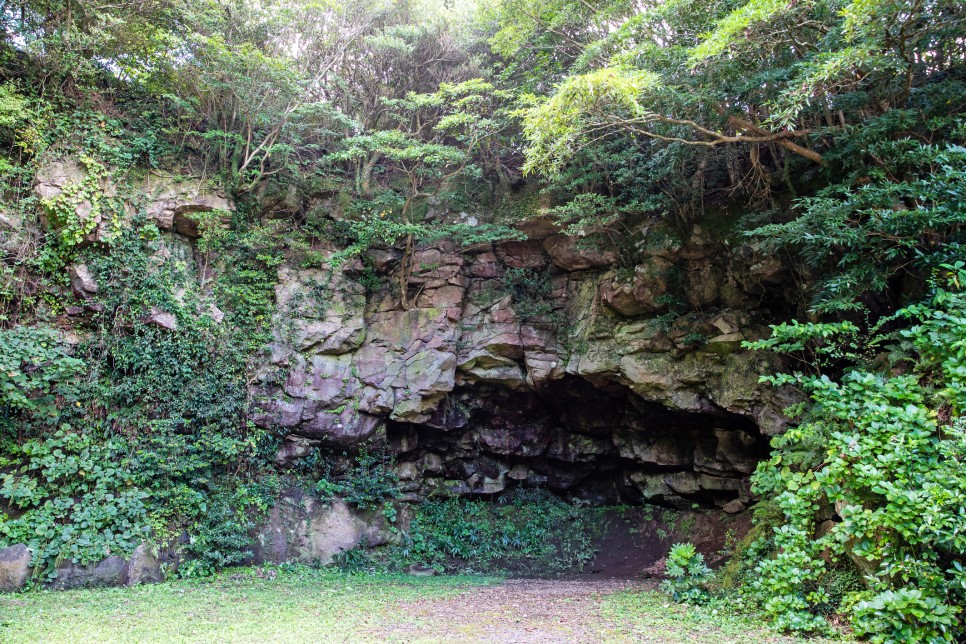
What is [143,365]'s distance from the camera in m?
7.52

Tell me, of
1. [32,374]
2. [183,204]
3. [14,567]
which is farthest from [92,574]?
[183,204]

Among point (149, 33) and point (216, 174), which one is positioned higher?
point (149, 33)

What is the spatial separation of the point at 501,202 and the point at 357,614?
7.56 metres

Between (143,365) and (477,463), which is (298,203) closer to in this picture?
(143,365)

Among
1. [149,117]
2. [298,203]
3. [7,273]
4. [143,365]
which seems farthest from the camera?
[298,203]

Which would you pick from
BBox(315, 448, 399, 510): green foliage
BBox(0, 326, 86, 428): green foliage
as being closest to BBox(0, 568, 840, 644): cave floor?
BBox(315, 448, 399, 510): green foliage

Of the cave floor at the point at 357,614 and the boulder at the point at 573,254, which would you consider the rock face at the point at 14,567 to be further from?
the boulder at the point at 573,254

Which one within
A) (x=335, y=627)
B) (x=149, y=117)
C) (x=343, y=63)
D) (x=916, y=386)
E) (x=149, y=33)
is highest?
(x=343, y=63)

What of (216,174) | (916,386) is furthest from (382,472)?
(916,386)

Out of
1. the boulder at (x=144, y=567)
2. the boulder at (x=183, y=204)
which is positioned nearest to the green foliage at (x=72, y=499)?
the boulder at (x=144, y=567)

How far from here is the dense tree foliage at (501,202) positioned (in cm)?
434

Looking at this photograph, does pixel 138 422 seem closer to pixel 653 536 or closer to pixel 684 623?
pixel 684 623

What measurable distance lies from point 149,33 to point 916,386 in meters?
10.9

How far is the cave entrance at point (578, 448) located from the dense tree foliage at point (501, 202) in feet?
7.37
